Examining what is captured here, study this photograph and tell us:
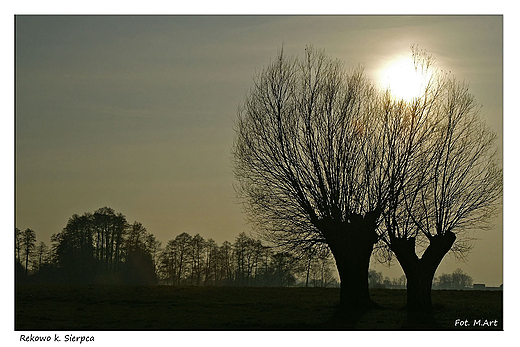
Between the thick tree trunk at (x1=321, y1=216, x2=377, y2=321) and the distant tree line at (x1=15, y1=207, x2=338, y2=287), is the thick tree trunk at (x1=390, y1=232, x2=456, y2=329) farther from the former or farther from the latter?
the distant tree line at (x1=15, y1=207, x2=338, y2=287)

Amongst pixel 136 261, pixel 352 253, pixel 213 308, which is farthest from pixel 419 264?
pixel 136 261

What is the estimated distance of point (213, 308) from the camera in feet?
88.6

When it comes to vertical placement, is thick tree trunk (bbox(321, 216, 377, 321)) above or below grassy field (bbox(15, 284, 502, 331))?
above

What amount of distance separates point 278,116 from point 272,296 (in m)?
10.4

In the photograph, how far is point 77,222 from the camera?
104 feet

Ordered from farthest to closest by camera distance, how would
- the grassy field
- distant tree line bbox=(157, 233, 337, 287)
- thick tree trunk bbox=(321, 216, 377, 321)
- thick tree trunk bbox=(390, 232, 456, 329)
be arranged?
distant tree line bbox=(157, 233, 337, 287)
thick tree trunk bbox=(321, 216, 377, 321)
thick tree trunk bbox=(390, 232, 456, 329)
the grassy field

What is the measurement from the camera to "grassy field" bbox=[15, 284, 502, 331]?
22750mm

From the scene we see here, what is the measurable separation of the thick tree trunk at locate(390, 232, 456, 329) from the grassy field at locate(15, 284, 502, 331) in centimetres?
87

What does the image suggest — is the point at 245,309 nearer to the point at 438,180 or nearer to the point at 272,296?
the point at 272,296

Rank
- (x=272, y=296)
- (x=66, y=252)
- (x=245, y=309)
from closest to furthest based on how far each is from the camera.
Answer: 1. (x=245, y=309)
2. (x=272, y=296)
3. (x=66, y=252)

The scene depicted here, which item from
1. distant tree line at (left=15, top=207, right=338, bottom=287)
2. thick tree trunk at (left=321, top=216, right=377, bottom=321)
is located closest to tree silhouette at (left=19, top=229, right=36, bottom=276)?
distant tree line at (left=15, top=207, right=338, bottom=287)

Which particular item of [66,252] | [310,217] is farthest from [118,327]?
[66,252]

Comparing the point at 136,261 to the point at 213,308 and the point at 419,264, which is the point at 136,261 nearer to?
the point at 213,308

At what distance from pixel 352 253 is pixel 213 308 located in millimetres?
6928
